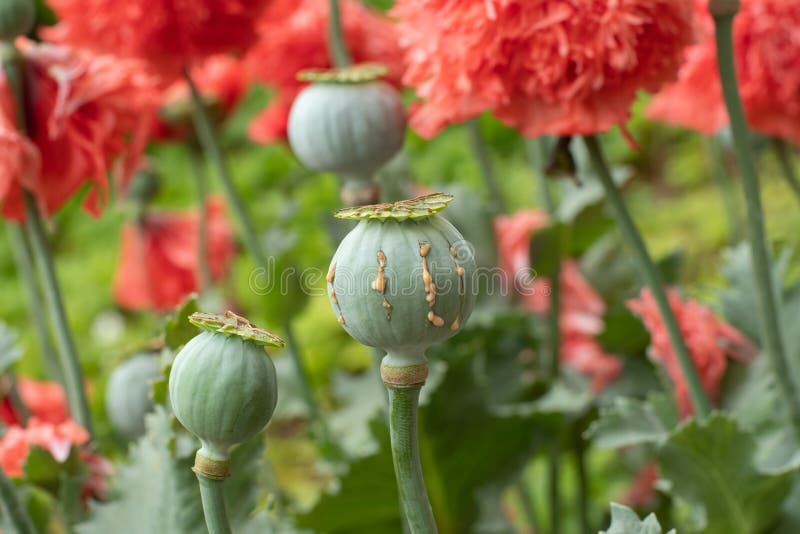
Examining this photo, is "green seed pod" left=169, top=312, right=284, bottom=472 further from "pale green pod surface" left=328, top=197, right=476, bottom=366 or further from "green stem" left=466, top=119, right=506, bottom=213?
"green stem" left=466, top=119, right=506, bottom=213

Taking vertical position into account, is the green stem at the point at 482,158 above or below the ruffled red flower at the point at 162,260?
above

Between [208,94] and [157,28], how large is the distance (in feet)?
1.27

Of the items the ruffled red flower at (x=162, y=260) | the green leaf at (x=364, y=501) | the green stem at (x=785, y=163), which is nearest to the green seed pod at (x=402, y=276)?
the green leaf at (x=364, y=501)

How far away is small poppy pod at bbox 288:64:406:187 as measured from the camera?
0.58m

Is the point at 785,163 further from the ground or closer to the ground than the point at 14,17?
closer to the ground

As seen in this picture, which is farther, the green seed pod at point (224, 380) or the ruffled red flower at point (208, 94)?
the ruffled red flower at point (208, 94)

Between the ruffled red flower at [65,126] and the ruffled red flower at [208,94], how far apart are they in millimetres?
318

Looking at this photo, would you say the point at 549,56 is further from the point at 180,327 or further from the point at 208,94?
the point at 208,94

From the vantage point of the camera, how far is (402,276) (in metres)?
0.38

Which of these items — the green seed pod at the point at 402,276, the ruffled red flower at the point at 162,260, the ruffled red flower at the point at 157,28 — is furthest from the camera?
the ruffled red flower at the point at 162,260

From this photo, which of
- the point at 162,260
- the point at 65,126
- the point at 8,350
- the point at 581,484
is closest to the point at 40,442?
the point at 8,350

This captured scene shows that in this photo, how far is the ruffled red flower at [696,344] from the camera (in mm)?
711

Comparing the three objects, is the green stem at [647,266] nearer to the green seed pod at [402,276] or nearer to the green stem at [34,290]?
the green seed pod at [402,276]

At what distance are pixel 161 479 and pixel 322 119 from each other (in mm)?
213
